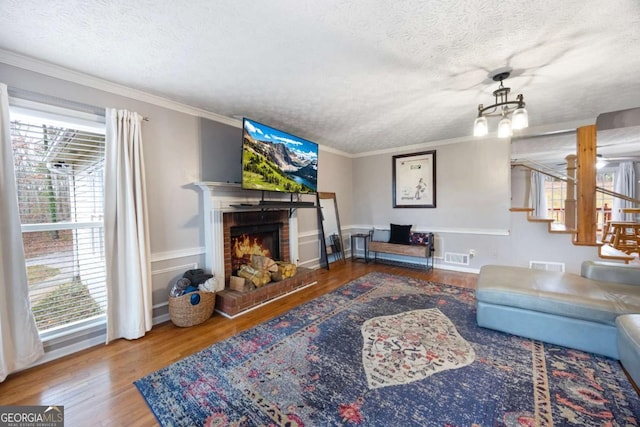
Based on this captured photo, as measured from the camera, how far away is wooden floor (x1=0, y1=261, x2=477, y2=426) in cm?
151

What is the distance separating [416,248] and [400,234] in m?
0.48

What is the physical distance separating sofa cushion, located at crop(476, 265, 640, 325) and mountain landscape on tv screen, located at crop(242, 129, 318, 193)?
2.58 metres

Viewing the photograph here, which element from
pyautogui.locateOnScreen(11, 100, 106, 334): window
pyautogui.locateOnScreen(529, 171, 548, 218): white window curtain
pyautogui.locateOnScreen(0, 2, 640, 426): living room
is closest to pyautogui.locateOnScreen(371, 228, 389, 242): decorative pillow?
pyautogui.locateOnScreen(0, 2, 640, 426): living room

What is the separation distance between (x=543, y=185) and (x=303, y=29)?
28.2 ft

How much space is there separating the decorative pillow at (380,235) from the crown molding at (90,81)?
3802 mm

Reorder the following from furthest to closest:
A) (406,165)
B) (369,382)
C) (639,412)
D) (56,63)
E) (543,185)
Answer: (543,185)
(406,165)
(56,63)
(369,382)
(639,412)

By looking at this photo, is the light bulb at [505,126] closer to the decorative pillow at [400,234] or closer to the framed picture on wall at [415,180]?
the framed picture on wall at [415,180]

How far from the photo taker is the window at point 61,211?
199cm

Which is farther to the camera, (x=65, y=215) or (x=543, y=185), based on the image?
(x=543, y=185)

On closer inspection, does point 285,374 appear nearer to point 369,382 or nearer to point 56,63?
point 369,382

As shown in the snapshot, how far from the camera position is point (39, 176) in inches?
80.3

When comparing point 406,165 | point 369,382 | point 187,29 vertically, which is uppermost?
point 187,29

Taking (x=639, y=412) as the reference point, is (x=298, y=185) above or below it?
above

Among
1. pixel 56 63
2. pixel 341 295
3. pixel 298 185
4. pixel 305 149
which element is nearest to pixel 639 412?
pixel 341 295
